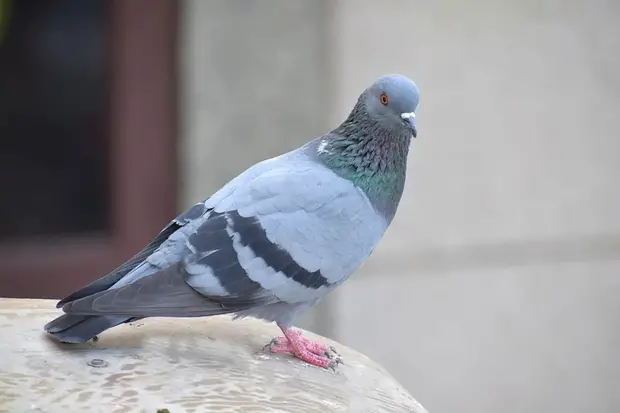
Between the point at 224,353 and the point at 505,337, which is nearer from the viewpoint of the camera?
the point at 224,353

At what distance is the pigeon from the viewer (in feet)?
6.96

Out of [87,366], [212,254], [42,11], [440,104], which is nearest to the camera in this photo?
[87,366]

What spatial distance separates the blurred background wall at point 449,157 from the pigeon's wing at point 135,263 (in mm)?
1688

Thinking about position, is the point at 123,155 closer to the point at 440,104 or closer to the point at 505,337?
the point at 440,104

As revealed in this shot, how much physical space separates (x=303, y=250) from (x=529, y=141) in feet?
8.79

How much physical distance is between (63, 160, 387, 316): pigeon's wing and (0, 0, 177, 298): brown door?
1.93m

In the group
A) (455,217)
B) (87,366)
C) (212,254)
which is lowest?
(87,366)

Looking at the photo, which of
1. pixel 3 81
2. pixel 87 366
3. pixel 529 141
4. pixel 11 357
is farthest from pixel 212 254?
pixel 529 141

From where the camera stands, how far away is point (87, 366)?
2.01 metres

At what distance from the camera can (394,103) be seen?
8.04 feet

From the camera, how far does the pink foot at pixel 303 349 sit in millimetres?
2384

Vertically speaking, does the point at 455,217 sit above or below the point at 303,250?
above

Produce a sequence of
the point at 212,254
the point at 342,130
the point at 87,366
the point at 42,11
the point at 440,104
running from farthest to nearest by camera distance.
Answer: the point at 440,104
the point at 42,11
the point at 342,130
the point at 212,254
the point at 87,366

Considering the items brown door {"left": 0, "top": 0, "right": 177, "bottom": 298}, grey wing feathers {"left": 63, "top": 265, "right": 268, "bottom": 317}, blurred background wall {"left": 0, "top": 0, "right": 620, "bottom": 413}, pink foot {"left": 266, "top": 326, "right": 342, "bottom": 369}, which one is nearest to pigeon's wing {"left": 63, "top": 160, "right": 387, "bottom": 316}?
grey wing feathers {"left": 63, "top": 265, "right": 268, "bottom": 317}
